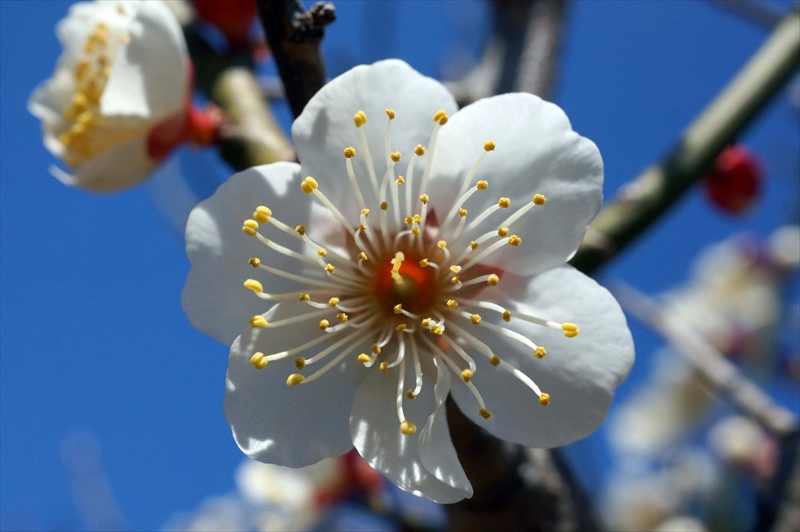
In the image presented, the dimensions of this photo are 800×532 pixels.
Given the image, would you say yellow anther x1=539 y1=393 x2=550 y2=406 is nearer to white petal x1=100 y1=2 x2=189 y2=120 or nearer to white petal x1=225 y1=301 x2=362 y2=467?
white petal x1=225 y1=301 x2=362 y2=467

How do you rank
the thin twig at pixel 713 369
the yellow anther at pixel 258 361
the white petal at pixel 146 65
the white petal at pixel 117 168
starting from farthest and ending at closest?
1. the thin twig at pixel 713 369
2. the white petal at pixel 117 168
3. the white petal at pixel 146 65
4. the yellow anther at pixel 258 361

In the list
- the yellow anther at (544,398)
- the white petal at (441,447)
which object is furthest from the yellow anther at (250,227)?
the yellow anther at (544,398)

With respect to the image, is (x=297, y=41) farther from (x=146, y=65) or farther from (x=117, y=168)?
(x=117, y=168)

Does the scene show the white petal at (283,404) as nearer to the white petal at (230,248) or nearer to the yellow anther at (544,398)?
the white petal at (230,248)

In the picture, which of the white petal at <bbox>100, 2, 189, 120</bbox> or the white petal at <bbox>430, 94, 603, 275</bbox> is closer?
the white petal at <bbox>430, 94, 603, 275</bbox>

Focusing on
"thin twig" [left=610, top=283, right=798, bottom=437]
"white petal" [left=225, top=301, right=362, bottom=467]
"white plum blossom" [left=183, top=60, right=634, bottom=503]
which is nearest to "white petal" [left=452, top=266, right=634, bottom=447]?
"white plum blossom" [left=183, top=60, right=634, bottom=503]

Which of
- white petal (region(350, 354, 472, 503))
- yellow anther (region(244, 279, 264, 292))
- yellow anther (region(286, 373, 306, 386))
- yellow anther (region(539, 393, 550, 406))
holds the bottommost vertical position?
white petal (region(350, 354, 472, 503))

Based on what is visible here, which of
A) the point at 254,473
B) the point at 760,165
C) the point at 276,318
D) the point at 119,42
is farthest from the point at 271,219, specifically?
the point at 760,165
